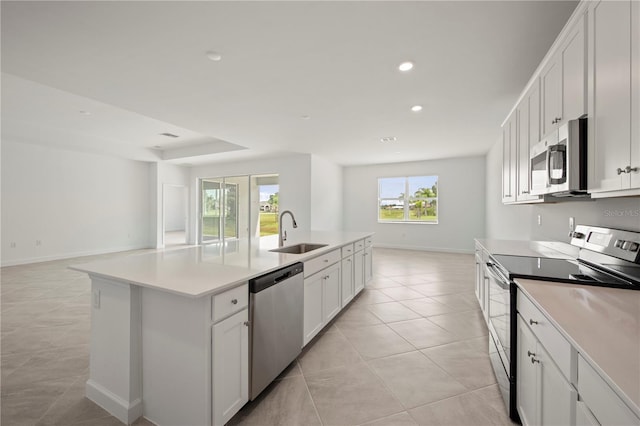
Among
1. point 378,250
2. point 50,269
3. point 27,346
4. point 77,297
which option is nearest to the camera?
point 27,346

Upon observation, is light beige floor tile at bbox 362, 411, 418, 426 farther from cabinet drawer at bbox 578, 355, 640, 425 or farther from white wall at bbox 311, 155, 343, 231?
white wall at bbox 311, 155, 343, 231

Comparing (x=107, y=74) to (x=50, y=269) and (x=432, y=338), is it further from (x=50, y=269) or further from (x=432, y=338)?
(x=50, y=269)

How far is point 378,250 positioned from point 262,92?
5.67 metres

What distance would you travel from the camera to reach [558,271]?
162cm

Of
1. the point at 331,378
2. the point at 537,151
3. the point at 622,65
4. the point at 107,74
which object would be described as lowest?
the point at 331,378

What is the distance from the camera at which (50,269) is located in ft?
17.1

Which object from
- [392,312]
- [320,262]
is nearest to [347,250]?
[320,262]

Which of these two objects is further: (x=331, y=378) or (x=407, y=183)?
(x=407, y=183)

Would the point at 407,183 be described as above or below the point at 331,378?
above

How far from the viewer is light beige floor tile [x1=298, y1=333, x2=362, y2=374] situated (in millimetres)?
2127

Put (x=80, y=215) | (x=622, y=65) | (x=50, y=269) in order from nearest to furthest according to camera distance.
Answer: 1. (x=622, y=65)
2. (x=50, y=269)
3. (x=80, y=215)

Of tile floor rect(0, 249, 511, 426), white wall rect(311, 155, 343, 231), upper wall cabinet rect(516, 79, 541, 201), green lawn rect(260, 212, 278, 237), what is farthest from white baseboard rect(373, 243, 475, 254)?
upper wall cabinet rect(516, 79, 541, 201)

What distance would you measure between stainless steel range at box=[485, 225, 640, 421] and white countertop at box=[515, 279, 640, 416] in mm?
95

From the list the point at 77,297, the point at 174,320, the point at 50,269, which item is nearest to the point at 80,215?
the point at 50,269
